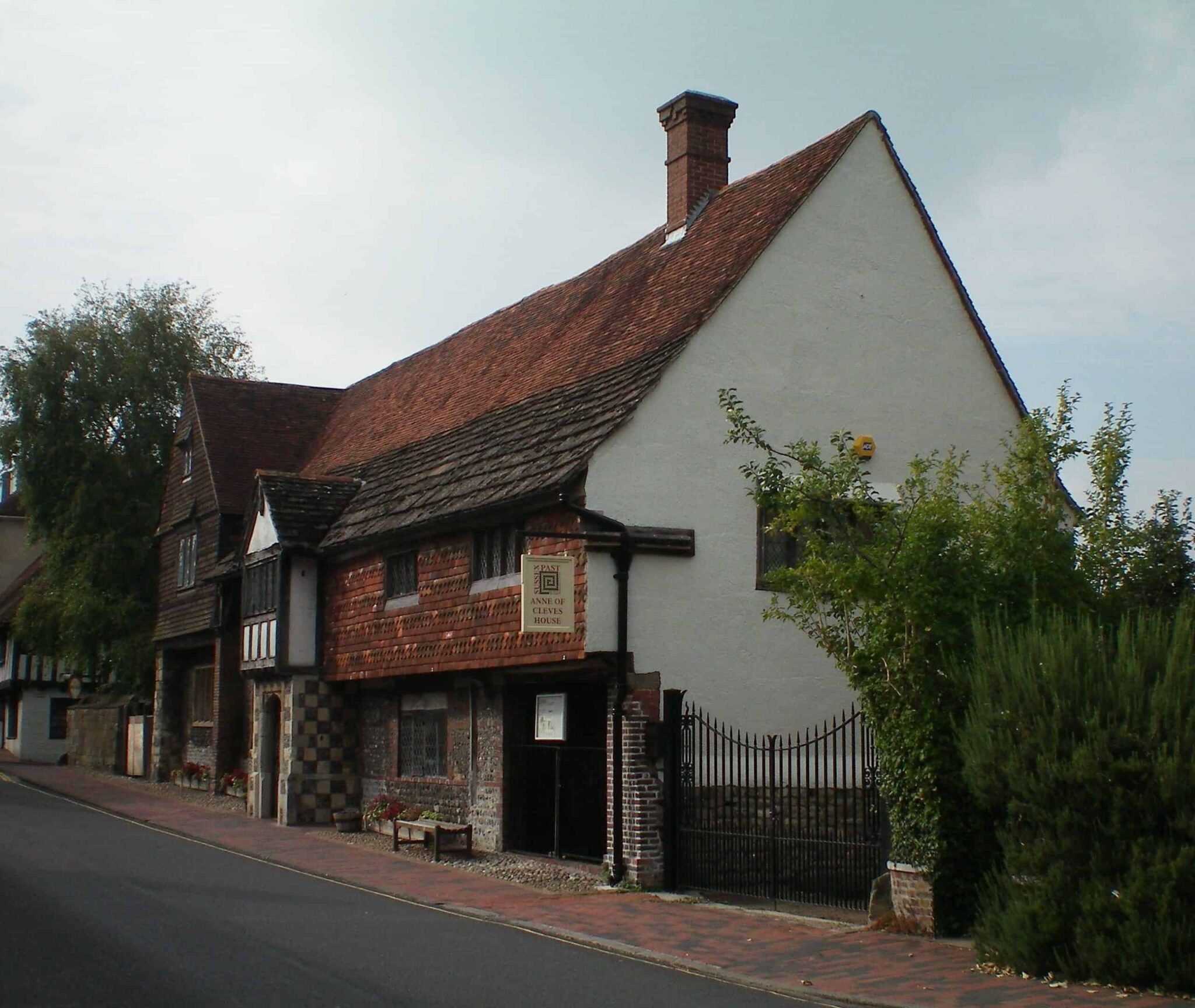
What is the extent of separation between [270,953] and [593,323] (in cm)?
1320

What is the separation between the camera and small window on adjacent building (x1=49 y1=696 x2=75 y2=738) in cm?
4859

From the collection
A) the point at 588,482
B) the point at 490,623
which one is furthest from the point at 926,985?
the point at 490,623

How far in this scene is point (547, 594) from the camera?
53.2 ft

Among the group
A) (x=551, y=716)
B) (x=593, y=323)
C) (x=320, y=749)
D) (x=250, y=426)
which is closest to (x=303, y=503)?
(x=320, y=749)

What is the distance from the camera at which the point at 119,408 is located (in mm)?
40906

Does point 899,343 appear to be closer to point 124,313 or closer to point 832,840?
point 832,840

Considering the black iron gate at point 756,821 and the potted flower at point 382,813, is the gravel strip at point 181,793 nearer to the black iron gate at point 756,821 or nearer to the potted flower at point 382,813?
the potted flower at point 382,813

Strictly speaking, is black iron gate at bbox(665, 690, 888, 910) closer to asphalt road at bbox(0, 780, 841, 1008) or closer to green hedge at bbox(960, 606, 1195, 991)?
green hedge at bbox(960, 606, 1195, 991)

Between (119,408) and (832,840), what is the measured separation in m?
31.7

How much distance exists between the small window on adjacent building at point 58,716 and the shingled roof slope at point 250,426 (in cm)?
1848

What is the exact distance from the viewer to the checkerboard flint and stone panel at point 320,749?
23.7 m

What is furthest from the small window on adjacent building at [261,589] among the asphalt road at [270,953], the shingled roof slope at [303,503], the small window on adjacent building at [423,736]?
the asphalt road at [270,953]

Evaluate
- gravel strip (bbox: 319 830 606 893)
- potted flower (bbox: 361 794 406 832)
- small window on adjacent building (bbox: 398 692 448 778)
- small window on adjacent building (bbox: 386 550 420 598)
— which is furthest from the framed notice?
potted flower (bbox: 361 794 406 832)

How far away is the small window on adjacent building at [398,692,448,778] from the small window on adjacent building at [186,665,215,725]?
10.8 m
